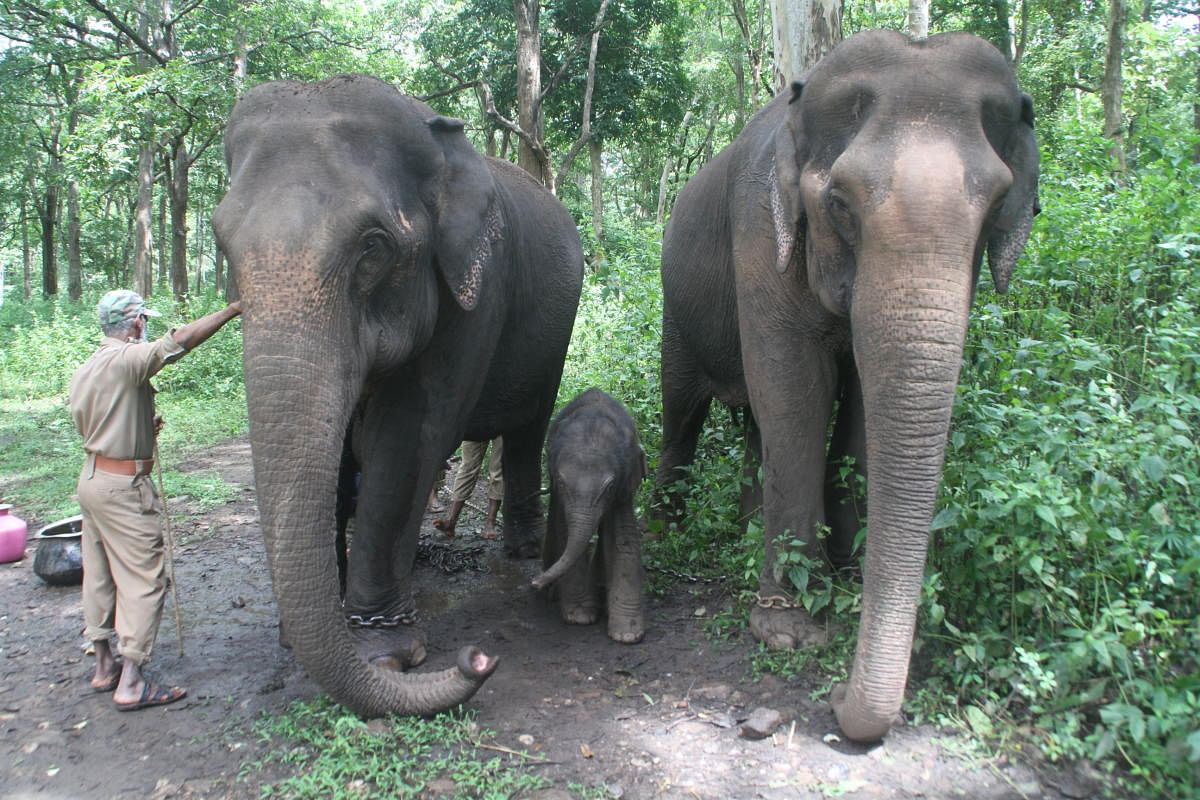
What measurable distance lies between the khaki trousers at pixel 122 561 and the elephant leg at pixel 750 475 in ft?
10.7

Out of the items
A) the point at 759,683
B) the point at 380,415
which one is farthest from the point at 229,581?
the point at 759,683

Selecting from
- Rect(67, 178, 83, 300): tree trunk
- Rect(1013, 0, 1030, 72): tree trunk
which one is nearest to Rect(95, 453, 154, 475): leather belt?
Rect(1013, 0, 1030, 72): tree trunk

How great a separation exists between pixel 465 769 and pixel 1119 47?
1360cm

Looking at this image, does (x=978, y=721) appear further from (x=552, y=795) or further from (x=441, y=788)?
(x=441, y=788)

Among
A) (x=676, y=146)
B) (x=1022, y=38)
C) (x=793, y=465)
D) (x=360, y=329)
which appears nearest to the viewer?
(x=360, y=329)

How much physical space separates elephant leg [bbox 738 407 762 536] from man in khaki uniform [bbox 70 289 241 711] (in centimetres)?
326

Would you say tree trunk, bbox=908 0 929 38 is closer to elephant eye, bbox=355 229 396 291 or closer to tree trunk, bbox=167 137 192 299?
elephant eye, bbox=355 229 396 291

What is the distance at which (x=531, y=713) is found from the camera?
3.91 m

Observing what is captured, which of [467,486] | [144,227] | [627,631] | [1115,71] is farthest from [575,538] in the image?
[144,227]

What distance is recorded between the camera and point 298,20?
15.9 meters

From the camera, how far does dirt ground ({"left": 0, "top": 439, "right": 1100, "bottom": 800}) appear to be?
3273 millimetres

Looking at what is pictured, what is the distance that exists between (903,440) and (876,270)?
0.61 meters

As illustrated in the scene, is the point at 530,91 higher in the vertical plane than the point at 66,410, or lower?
higher

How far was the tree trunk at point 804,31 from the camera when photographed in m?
6.55
